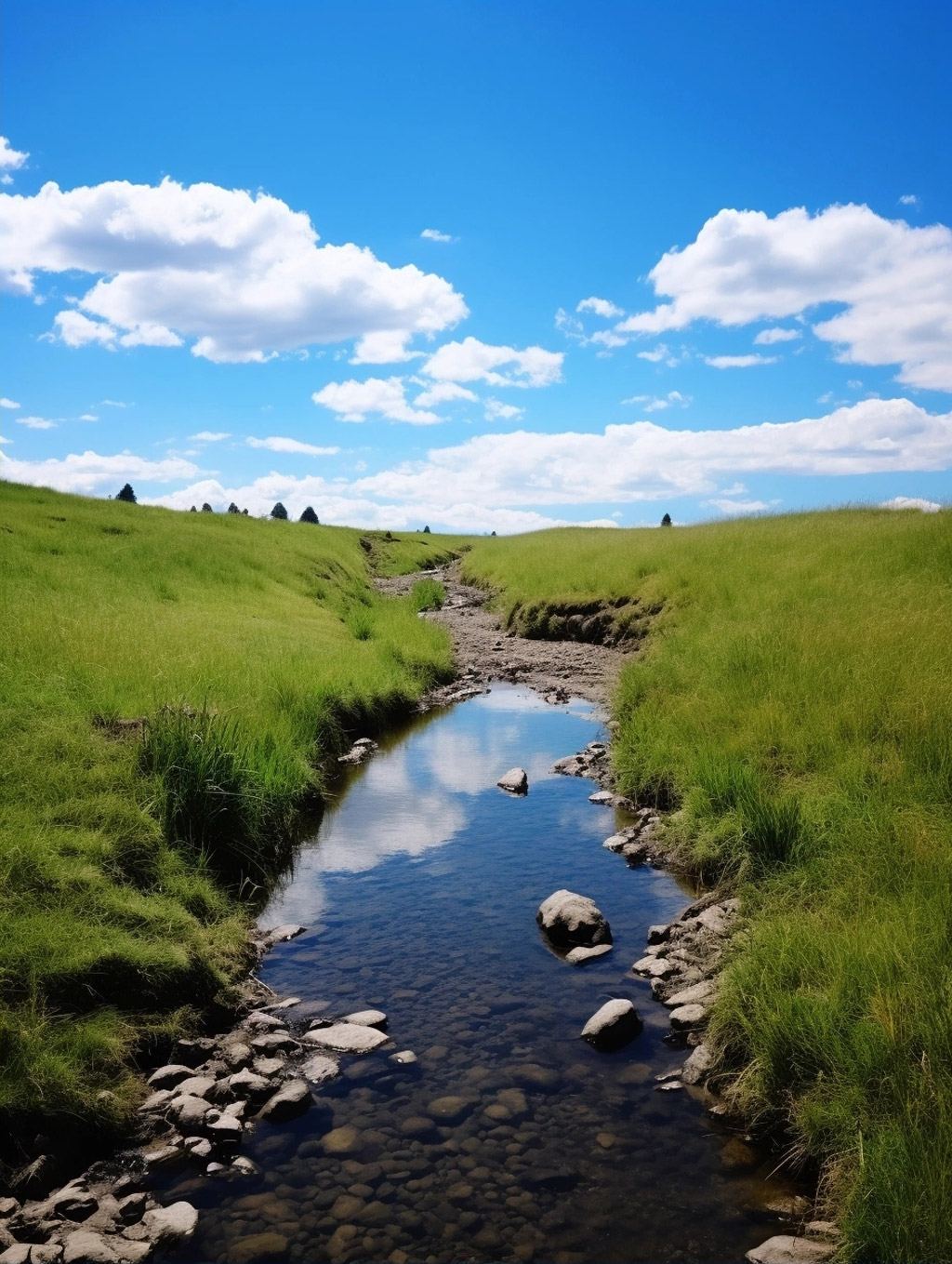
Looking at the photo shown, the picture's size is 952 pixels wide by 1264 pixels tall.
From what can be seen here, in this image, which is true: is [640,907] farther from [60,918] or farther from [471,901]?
[60,918]

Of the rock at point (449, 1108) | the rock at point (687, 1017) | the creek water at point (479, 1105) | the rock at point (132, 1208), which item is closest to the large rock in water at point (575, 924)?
the creek water at point (479, 1105)

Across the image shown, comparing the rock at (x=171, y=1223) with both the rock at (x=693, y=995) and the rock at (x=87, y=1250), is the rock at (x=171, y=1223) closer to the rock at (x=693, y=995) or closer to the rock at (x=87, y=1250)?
the rock at (x=87, y=1250)

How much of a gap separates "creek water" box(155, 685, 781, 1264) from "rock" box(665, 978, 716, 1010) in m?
0.13

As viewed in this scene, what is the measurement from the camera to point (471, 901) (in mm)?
9117

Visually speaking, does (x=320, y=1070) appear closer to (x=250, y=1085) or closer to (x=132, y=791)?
(x=250, y=1085)

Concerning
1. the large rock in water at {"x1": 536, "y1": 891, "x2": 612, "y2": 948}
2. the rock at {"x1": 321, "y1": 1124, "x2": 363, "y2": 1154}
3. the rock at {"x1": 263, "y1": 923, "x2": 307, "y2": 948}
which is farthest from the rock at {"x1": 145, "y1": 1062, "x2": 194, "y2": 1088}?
the large rock in water at {"x1": 536, "y1": 891, "x2": 612, "y2": 948}

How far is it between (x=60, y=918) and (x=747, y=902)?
6046 millimetres

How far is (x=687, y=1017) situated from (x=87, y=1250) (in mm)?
4377

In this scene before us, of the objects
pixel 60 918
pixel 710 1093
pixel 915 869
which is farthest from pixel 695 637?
pixel 60 918

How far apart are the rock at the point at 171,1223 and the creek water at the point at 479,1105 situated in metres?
0.08

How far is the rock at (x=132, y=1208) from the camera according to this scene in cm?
502

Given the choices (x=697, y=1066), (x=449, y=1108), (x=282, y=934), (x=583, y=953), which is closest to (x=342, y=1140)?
(x=449, y=1108)

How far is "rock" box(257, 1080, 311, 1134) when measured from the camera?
5.88 m

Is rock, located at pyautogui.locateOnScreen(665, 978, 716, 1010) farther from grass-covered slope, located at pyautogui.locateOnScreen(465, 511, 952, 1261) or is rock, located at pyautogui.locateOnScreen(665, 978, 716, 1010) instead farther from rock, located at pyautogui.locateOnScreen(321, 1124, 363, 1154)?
rock, located at pyautogui.locateOnScreen(321, 1124, 363, 1154)
